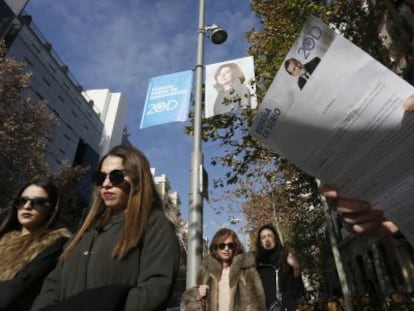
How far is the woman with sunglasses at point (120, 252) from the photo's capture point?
1.84 m

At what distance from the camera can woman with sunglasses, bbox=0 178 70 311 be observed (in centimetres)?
249

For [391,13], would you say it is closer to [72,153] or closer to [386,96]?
[386,96]

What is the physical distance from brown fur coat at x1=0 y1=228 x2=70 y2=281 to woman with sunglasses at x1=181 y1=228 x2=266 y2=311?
2.02m

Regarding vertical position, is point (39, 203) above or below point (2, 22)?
below

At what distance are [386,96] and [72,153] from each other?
1676 inches

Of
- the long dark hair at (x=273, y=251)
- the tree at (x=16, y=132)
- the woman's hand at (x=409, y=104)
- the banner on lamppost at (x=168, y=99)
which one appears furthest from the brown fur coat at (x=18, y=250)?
the tree at (x=16, y=132)

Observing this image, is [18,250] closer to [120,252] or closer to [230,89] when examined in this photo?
[120,252]

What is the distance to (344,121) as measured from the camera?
123 centimetres

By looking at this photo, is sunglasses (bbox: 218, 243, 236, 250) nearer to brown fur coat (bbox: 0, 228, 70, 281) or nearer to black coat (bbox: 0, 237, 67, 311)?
brown fur coat (bbox: 0, 228, 70, 281)

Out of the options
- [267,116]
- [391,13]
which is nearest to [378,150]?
[267,116]

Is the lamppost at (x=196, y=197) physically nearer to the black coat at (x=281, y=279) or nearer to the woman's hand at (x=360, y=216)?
the black coat at (x=281, y=279)

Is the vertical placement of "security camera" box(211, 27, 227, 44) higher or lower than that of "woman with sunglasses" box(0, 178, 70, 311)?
higher

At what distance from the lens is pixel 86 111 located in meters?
45.2

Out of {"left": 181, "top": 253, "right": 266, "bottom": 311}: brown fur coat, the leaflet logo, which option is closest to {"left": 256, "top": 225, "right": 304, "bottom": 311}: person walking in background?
{"left": 181, "top": 253, "right": 266, "bottom": 311}: brown fur coat
